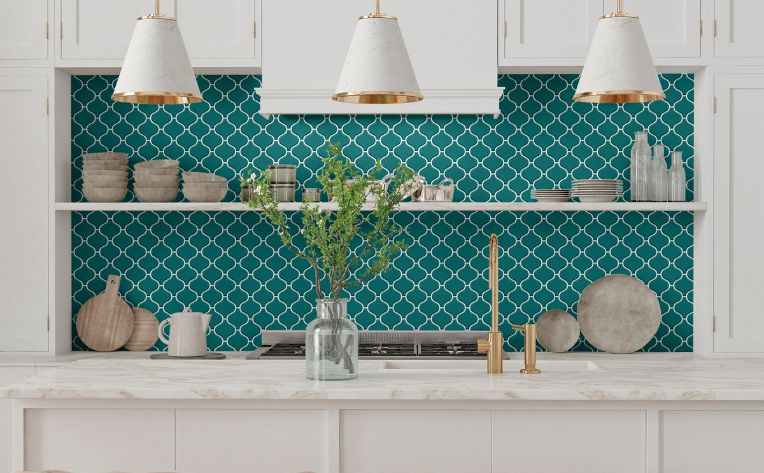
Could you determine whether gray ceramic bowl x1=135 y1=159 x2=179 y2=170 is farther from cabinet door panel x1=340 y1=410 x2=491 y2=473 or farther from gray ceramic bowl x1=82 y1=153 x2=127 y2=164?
cabinet door panel x1=340 y1=410 x2=491 y2=473

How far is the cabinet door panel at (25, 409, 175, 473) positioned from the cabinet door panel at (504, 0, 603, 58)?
207cm

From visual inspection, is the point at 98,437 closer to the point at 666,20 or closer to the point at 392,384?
the point at 392,384

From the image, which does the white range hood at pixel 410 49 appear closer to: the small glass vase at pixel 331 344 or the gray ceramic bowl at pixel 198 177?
the gray ceramic bowl at pixel 198 177

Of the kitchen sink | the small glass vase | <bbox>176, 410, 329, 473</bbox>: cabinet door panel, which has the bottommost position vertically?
<bbox>176, 410, 329, 473</bbox>: cabinet door panel

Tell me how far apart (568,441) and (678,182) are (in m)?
1.67

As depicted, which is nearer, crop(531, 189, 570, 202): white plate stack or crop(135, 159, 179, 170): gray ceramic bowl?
crop(531, 189, 570, 202): white plate stack

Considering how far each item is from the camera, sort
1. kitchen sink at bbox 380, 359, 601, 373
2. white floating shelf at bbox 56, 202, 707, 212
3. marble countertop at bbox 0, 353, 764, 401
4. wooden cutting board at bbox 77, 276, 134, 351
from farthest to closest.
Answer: wooden cutting board at bbox 77, 276, 134, 351 → white floating shelf at bbox 56, 202, 707, 212 → kitchen sink at bbox 380, 359, 601, 373 → marble countertop at bbox 0, 353, 764, 401

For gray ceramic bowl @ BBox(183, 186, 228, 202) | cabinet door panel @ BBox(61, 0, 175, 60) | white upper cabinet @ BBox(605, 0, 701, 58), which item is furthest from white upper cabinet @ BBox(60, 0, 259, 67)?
white upper cabinet @ BBox(605, 0, 701, 58)

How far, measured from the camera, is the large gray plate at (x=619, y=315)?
3.83 metres

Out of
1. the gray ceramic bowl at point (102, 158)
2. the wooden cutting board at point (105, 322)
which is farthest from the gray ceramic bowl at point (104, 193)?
the wooden cutting board at point (105, 322)

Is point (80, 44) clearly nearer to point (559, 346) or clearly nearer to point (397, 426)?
point (397, 426)

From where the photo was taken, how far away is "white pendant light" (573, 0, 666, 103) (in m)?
2.39

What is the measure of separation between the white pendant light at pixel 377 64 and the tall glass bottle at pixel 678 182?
1.85m
